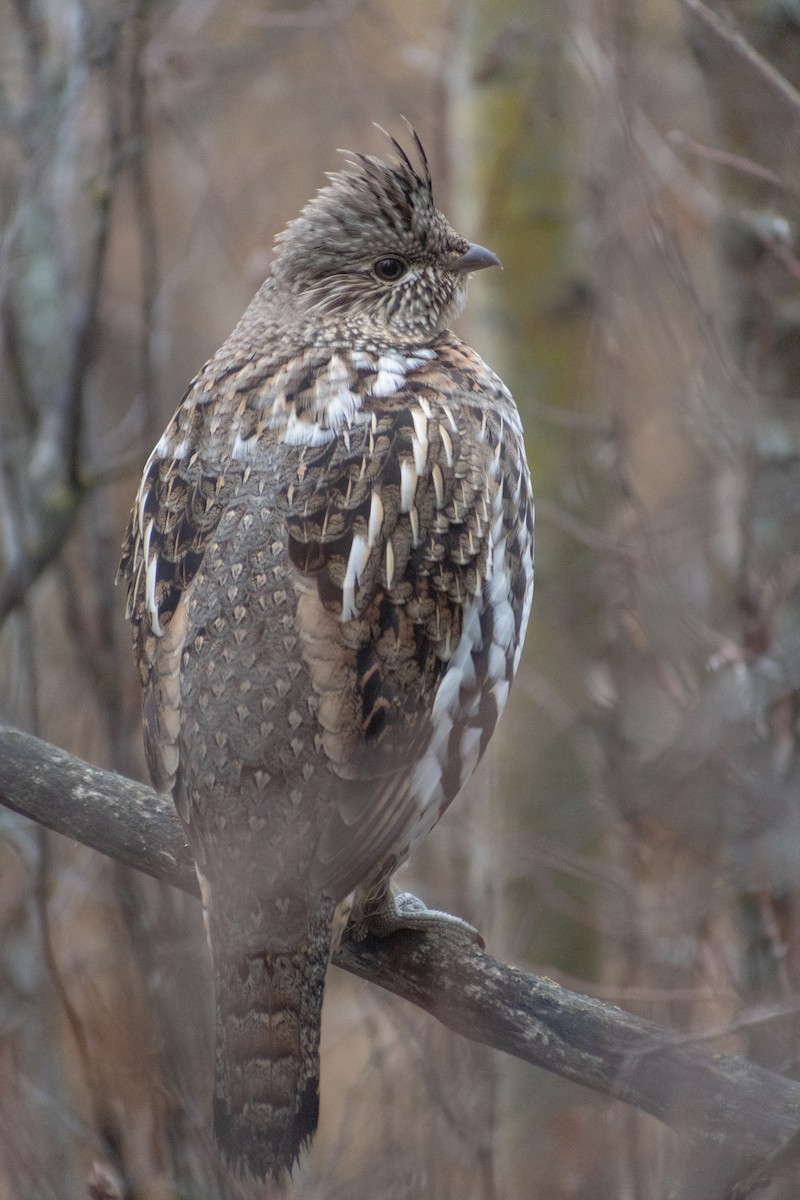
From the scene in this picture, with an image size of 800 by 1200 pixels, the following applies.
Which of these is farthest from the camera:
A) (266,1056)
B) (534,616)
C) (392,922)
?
(534,616)

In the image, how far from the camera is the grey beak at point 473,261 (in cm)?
469

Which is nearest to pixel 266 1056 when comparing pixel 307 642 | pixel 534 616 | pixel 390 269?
pixel 307 642

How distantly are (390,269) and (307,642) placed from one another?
1.66m

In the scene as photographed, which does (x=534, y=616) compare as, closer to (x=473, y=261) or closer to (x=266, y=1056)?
(x=473, y=261)

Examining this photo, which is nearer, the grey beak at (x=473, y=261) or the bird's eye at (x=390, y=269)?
the bird's eye at (x=390, y=269)

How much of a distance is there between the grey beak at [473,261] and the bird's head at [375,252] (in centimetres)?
4

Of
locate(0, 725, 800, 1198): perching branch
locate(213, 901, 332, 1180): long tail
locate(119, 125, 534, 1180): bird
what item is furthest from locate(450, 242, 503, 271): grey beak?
locate(213, 901, 332, 1180): long tail

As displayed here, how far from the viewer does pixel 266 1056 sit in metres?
3.31

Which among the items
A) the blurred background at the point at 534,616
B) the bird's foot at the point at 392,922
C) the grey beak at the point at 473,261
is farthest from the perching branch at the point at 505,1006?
the grey beak at the point at 473,261

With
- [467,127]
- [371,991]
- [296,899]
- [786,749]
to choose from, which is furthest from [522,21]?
[296,899]

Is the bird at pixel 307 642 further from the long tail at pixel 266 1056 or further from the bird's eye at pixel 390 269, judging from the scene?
the bird's eye at pixel 390 269

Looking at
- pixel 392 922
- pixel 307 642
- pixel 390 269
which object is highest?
pixel 390 269

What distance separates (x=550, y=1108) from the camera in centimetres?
677

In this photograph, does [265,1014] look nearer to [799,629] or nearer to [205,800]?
[205,800]
